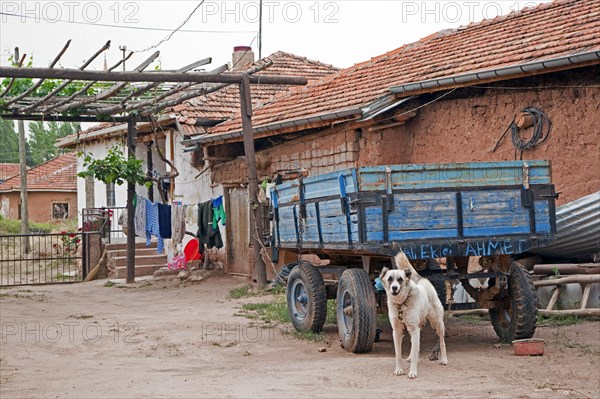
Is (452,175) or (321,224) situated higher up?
(452,175)

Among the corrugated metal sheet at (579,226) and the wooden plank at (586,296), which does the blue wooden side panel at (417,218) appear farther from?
the wooden plank at (586,296)

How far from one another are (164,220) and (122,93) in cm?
396

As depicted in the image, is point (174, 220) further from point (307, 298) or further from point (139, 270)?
point (307, 298)

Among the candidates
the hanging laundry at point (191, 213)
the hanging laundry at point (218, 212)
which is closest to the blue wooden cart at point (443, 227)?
the hanging laundry at point (218, 212)

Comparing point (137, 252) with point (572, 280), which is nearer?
point (572, 280)

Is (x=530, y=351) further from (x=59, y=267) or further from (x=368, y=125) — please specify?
(x=59, y=267)

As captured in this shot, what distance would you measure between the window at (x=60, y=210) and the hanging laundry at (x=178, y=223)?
2119 cm

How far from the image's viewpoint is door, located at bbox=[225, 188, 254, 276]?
57.3ft

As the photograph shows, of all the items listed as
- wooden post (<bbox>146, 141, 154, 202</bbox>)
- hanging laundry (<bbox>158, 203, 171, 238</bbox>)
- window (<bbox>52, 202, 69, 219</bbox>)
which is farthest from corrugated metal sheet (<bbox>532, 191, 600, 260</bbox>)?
window (<bbox>52, 202, 69, 219</bbox>)

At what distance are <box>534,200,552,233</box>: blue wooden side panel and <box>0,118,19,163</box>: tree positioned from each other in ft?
210

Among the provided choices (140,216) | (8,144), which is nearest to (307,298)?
(140,216)

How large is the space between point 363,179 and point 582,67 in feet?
13.6

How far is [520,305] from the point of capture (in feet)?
27.8

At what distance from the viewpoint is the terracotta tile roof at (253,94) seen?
19203 millimetres
